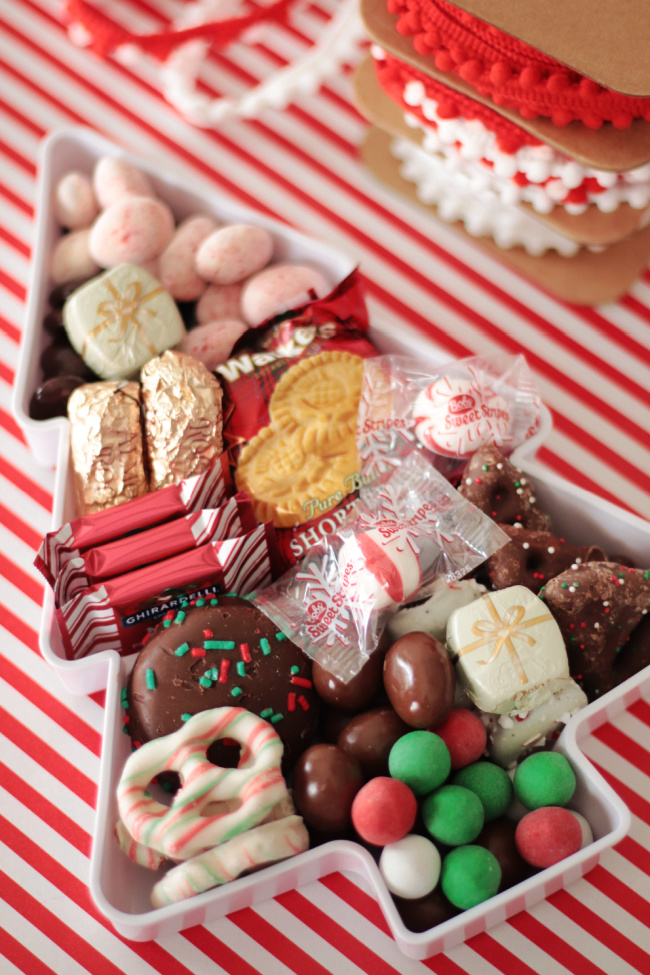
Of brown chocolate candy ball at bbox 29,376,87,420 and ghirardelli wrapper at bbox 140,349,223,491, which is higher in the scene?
ghirardelli wrapper at bbox 140,349,223,491

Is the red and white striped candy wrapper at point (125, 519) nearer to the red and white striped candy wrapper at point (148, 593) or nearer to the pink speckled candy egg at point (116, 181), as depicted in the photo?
the red and white striped candy wrapper at point (148, 593)

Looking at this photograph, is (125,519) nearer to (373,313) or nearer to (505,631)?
(505,631)

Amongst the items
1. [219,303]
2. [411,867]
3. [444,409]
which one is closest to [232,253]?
[219,303]

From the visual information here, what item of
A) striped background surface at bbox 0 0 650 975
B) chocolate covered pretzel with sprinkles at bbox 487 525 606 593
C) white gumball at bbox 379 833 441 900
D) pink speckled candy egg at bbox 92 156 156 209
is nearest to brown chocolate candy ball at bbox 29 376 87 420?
striped background surface at bbox 0 0 650 975

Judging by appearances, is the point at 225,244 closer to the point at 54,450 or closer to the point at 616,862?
the point at 54,450

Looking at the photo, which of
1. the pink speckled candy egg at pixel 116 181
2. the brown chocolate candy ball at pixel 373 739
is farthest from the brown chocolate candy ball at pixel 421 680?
the pink speckled candy egg at pixel 116 181

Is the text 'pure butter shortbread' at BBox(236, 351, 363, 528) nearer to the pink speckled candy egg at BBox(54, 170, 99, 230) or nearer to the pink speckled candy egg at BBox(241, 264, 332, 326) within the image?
the pink speckled candy egg at BBox(241, 264, 332, 326)

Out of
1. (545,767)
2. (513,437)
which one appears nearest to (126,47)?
(513,437)
